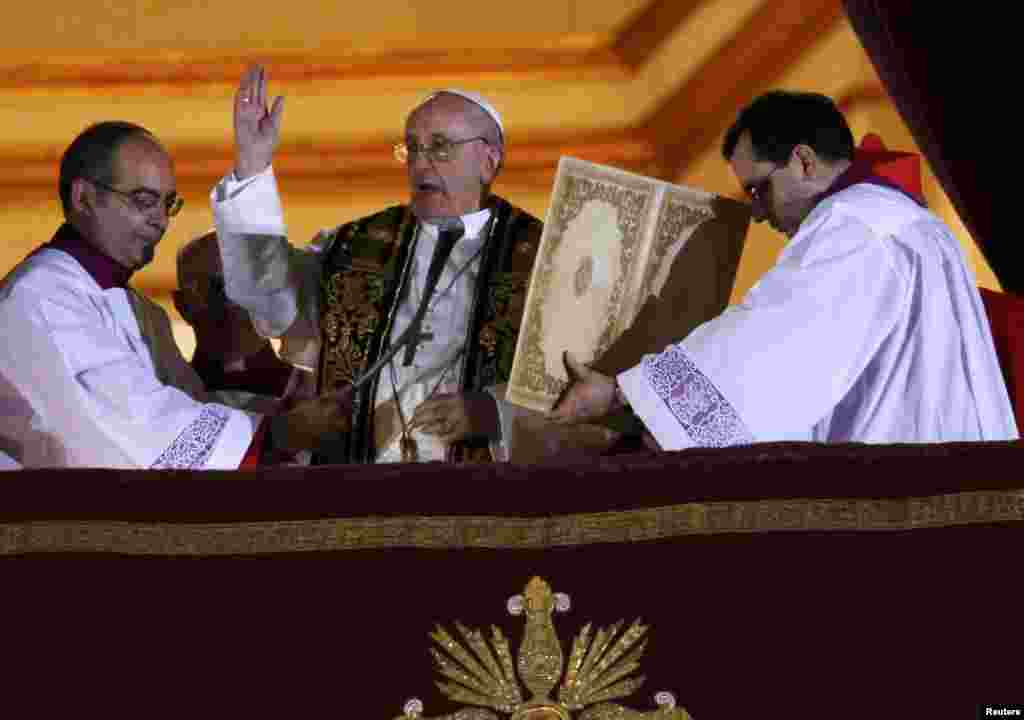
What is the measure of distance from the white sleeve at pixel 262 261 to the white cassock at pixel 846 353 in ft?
2.69

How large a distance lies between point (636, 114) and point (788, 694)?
10.4 feet

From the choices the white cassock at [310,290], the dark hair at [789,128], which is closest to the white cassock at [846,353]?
the dark hair at [789,128]

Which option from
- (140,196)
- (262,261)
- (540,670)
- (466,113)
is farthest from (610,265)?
(540,670)

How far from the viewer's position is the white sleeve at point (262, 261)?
14.0ft

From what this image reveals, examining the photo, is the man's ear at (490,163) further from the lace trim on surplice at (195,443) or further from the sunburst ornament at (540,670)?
the sunburst ornament at (540,670)

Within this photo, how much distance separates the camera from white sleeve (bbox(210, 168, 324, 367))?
14.0ft

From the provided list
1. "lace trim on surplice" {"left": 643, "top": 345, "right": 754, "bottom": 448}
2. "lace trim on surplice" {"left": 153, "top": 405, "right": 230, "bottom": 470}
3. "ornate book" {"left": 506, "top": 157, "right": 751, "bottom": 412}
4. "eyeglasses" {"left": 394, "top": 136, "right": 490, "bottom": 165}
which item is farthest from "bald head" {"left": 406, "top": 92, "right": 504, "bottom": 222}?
"lace trim on surplice" {"left": 643, "top": 345, "right": 754, "bottom": 448}

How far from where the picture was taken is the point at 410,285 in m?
4.47

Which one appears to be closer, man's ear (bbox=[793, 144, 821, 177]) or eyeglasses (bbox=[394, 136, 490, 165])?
man's ear (bbox=[793, 144, 821, 177])

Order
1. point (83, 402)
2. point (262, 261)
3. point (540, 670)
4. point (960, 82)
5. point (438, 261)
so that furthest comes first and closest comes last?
point (438, 261)
point (262, 261)
point (960, 82)
point (83, 402)
point (540, 670)

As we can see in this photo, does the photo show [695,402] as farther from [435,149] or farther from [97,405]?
[97,405]

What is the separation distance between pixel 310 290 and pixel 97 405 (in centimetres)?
62

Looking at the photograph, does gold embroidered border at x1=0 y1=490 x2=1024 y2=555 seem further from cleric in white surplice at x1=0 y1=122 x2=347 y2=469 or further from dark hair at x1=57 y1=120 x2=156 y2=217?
dark hair at x1=57 y1=120 x2=156 y2=217

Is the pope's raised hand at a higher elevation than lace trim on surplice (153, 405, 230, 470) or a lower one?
higher
